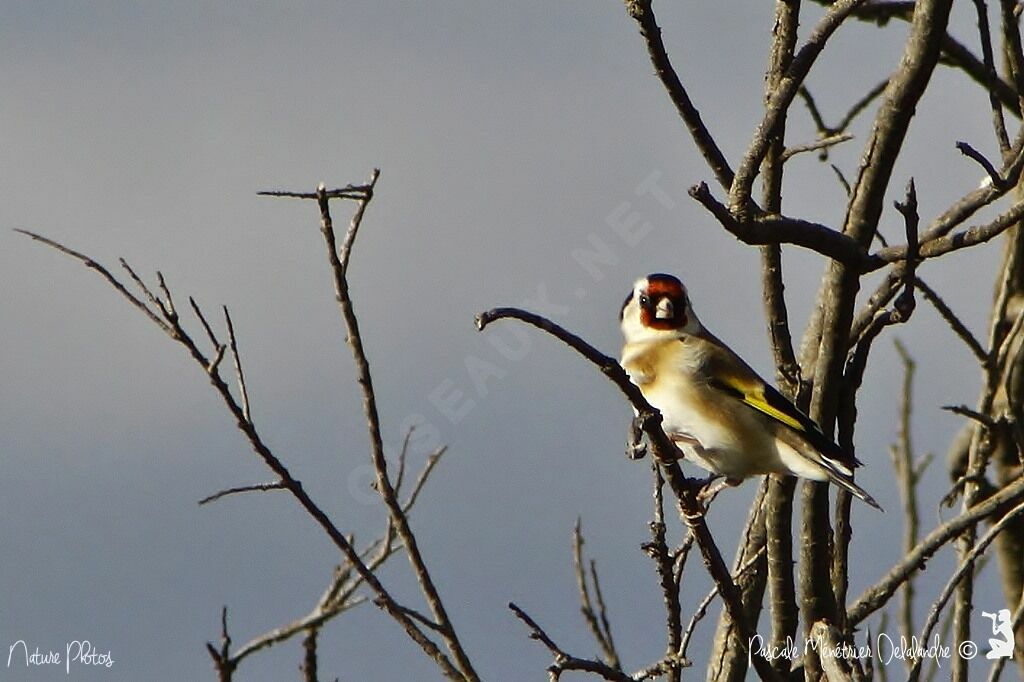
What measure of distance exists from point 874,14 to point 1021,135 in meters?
1.69

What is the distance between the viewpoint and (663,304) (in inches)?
257

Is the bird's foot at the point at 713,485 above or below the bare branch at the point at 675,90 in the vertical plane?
below

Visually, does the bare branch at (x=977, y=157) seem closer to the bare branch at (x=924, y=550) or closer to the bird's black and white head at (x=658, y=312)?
the bare branch at (x=924, y=550)

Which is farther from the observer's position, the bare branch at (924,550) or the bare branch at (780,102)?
the bare branch at (924,550)

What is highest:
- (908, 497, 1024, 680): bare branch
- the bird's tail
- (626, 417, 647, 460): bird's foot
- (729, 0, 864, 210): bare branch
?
(729, 0, 864, 210): bare branch

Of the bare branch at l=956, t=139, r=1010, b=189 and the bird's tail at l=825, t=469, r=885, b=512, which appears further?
the bird's tail at l=825, t=469, r=885, b=512

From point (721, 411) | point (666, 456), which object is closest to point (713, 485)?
point (721, 411)

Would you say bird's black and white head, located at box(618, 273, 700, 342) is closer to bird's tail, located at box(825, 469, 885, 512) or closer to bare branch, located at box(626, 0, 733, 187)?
bird's tail, located at box(825, 469, 885, 512)

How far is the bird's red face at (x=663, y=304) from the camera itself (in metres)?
6.51

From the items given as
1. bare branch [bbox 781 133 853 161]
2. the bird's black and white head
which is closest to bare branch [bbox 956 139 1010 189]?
bare branch [bbox 781 133 853 161]

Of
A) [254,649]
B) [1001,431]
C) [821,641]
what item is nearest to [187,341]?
[254,649]

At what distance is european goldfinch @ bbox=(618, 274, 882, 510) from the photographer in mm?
4871

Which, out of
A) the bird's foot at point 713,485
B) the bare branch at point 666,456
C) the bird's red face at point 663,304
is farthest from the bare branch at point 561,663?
the bird's red face at point 663,304

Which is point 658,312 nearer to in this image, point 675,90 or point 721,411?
point 721,411
